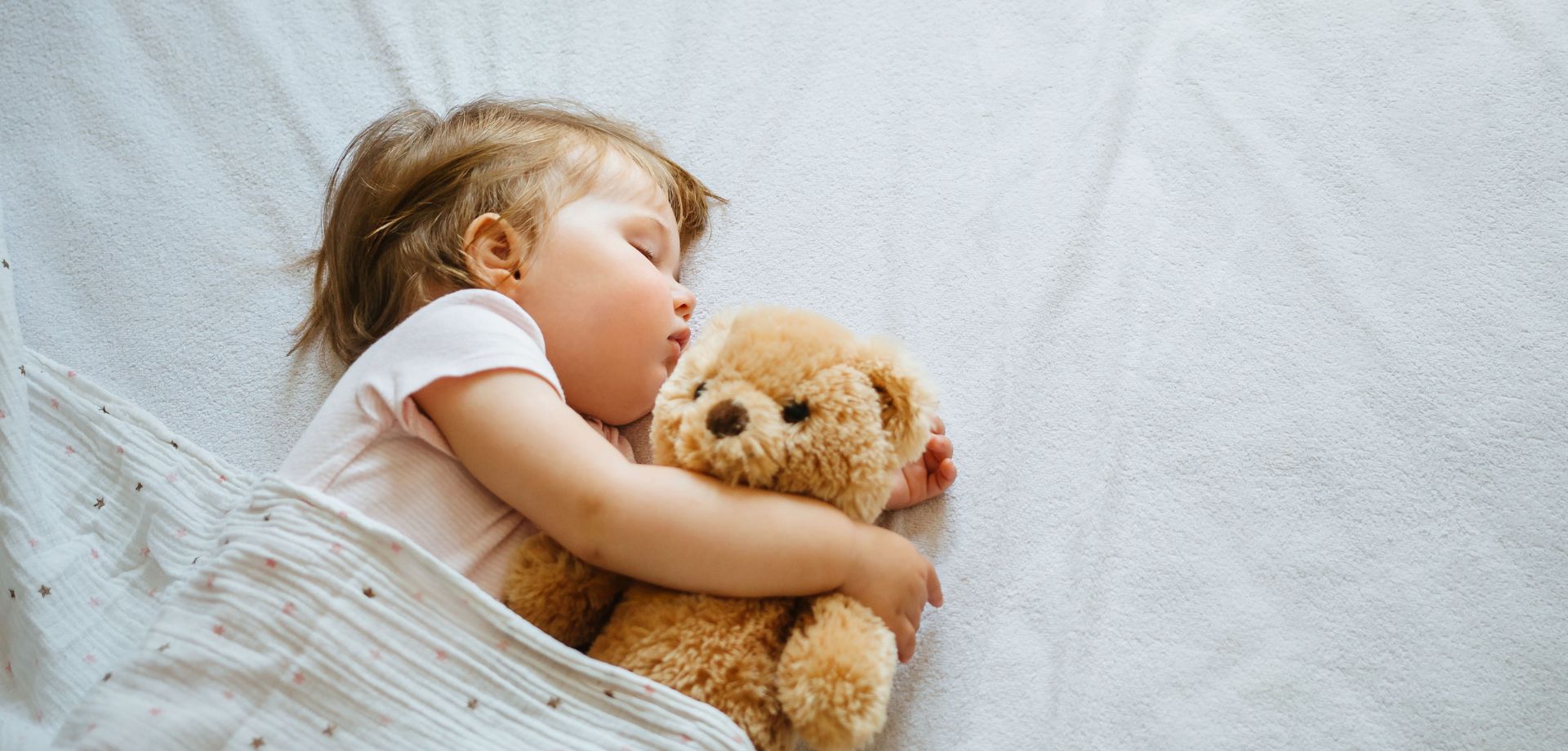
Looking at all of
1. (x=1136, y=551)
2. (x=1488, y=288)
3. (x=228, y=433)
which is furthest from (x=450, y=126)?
(x=1488, y=288)

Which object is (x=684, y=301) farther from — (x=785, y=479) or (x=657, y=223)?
(x=785, y=479)

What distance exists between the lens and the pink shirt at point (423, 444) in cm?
84

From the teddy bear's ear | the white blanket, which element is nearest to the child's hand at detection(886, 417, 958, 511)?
the white blanket

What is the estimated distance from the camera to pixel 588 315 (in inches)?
36.8

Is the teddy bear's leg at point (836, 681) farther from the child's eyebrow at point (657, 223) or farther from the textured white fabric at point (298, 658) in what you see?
the child's eyebrow at point (657, 223)

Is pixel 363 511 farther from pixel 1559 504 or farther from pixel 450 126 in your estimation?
pixel 1559 504

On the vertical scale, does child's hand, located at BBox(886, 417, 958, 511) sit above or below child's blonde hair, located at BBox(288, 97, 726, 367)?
below

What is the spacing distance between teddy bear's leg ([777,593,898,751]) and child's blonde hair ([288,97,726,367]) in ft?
1.45

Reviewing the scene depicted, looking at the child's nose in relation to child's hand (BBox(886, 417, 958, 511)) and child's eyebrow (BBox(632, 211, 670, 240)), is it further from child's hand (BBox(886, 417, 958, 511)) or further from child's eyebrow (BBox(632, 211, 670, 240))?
child's hand (BBox(886, 417, 958, 511))

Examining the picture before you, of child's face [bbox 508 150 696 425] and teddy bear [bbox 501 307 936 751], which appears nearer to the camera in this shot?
teddy bear [bbox 501 307 936 751]

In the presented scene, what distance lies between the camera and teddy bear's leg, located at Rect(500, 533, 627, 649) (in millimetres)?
818

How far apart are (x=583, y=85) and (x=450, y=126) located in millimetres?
214

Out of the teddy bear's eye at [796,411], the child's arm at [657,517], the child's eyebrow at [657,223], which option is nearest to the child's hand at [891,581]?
the child's arm at [657,517]

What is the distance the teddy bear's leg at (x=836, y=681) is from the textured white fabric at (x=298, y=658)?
5 centimetres
